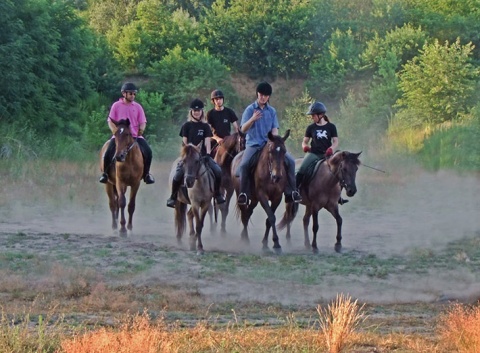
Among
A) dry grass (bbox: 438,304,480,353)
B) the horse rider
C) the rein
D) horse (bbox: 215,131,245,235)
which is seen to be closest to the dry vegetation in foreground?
dry grass (bbox: 438,304,480,353)

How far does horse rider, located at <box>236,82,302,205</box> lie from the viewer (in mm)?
16609

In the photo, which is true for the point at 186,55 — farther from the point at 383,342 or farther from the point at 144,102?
the point at 383,342

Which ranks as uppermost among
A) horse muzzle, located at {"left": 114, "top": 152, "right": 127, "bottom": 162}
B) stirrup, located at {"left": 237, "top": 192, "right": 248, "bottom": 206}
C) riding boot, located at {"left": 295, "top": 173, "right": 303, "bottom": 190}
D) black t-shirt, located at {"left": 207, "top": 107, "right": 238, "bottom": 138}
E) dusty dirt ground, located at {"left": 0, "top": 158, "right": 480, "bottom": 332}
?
black t-shirt, located at {"left": 207, "top": 107, "right": 238, "bottom": 138}

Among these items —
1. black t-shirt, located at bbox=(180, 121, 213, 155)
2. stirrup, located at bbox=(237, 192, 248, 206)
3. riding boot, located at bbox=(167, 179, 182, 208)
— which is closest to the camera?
stirrup, located at bbox=(237, 192, 248, 206)

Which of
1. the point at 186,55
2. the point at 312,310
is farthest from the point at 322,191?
the point at 186,55

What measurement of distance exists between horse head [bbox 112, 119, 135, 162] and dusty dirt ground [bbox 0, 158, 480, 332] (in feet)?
5.27

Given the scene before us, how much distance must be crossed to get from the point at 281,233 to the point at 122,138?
4.29 m

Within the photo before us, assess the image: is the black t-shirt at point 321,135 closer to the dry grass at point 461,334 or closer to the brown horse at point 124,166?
the brown horse at point 124,166

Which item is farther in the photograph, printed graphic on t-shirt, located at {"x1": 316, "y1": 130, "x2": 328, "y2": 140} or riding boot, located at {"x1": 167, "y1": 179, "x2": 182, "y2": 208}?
printed graphic on t-shirt, located at {"x1": 316, "y1": 130, "x2": 328, "y2": 140}

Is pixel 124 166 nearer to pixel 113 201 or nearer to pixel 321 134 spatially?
pixel 113 201

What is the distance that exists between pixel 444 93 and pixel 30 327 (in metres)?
31.2

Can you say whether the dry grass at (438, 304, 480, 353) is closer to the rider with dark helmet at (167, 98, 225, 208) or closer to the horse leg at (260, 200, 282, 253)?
the horse leg at (260, 200, 282, 253)

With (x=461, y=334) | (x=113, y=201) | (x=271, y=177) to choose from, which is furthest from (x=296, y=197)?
(x=461, y=334)

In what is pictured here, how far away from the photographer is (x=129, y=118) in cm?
1808
